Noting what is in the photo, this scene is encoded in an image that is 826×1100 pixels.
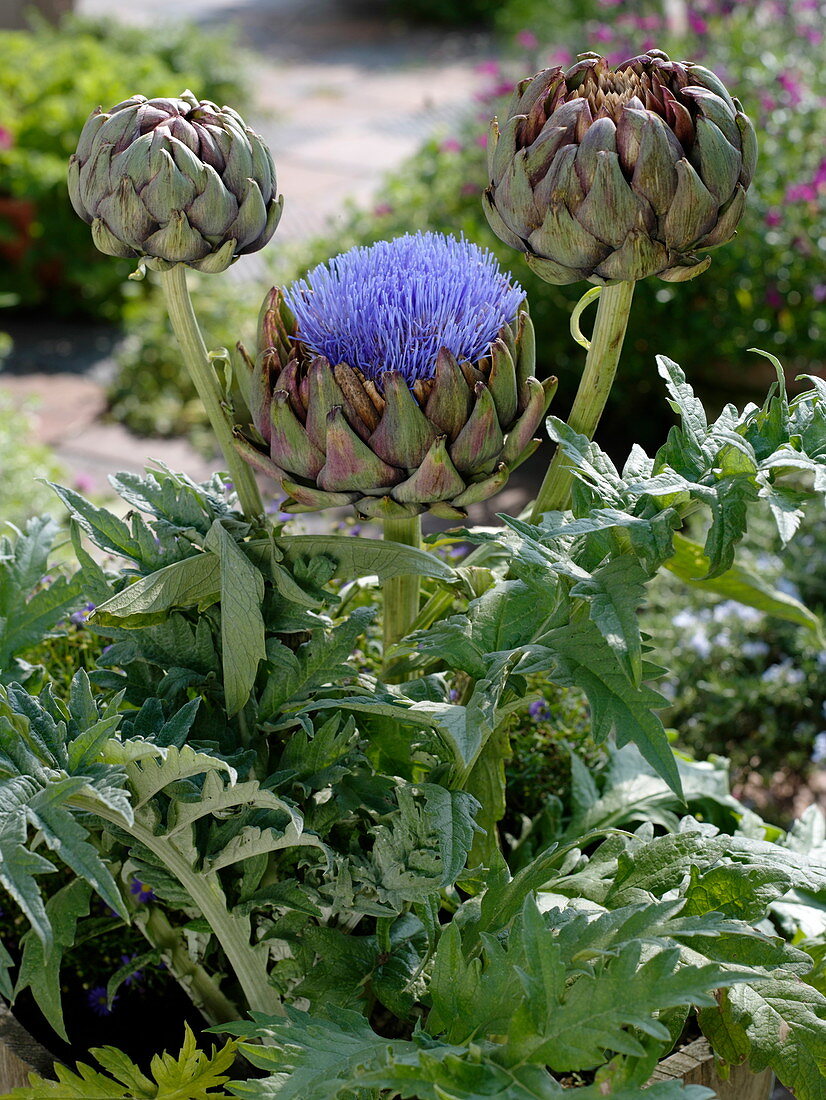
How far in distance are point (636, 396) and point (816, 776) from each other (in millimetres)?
993

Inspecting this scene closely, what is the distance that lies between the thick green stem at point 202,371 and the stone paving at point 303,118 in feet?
5.67

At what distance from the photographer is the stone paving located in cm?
271

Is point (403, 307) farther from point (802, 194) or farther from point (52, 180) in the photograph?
point (52, 180)

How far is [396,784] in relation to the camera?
0.77 metres

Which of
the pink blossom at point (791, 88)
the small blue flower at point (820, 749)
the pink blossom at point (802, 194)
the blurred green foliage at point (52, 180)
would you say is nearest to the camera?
the small blue flower at point (820, 749)

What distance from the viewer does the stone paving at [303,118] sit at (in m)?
2.71

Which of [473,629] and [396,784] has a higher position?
[473,629]

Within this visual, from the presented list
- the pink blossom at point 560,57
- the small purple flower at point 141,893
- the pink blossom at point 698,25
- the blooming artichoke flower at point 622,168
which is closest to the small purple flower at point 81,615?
the small purple flower at point 141,893

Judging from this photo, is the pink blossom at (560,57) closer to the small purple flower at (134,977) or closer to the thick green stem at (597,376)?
the thick green stem at (597,376)

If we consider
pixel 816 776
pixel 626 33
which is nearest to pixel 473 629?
pixel 816 776

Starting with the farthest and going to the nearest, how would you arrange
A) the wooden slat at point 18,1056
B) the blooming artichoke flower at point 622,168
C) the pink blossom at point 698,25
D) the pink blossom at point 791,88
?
the pink blossom at point 698,25 → the pink blossom at point 791,88 → the wooden slat at point 18,1056 → the blooming artichoke flower at point 622,168

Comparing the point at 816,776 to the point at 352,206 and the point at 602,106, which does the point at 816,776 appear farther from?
the point at 352,206

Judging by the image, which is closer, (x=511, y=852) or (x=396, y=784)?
(x=396, y=784)

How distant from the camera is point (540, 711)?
41.1 inches
